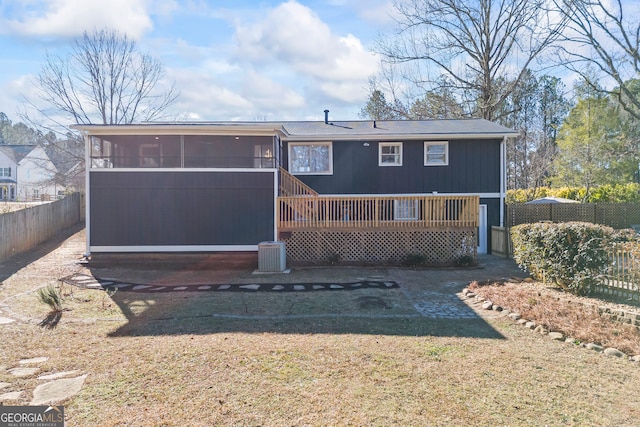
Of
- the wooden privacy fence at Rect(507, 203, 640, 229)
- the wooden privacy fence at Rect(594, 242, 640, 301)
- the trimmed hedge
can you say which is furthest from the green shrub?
the trimmed hedge

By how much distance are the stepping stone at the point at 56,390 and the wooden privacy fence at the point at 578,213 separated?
55.6 feet

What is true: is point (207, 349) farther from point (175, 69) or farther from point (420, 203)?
point (175, 69)

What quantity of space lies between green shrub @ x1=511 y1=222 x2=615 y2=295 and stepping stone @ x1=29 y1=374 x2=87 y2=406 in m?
8.27

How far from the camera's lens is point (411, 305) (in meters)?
7.10

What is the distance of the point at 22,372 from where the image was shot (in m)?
4.07

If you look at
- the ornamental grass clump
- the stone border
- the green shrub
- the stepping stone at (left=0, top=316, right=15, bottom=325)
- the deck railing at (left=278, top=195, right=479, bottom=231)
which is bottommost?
the stone border

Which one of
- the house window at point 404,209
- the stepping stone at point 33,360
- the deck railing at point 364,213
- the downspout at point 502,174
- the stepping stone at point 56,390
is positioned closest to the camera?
the stepping stone at point 56,390

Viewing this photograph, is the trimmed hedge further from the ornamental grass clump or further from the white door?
the ornamental grass clump

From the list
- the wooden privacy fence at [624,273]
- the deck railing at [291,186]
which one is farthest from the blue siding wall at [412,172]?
the wooden privacy fence at [624,273]

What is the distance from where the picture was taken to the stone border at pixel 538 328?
15.6 ft

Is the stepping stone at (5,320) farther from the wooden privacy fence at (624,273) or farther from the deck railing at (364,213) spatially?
the wooden privacy fence at (624,273)

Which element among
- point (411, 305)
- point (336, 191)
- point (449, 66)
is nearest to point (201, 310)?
point (411, 305)

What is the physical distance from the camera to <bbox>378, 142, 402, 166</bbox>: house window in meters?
14.5

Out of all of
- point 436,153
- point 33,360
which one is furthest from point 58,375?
point 436,153
